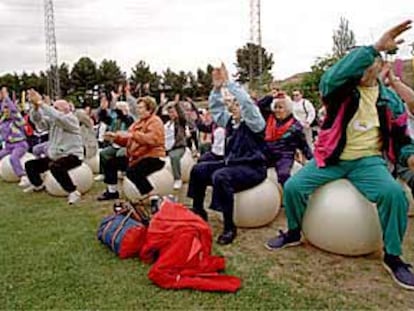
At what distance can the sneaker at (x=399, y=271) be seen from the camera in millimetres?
4023

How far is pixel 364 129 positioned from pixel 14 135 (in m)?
7.14

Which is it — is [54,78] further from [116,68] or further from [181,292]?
[181,292]

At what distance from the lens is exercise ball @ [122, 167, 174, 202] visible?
281 inches

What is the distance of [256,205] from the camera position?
18.6 ft

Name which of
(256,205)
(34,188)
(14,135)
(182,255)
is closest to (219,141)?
(256,205)

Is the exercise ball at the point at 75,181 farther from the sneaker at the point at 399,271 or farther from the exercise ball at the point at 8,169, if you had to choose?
the sneaker at the point at 399,271

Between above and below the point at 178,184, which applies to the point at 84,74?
above

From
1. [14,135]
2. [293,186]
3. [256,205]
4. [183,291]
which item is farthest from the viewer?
[14,135]

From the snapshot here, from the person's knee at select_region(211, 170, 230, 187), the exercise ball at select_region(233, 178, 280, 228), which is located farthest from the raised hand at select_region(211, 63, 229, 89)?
the exercise ball at select_region(233, 178, 280, 228)

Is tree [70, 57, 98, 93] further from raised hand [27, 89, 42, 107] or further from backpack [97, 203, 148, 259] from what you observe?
backpack [97, 203, 148, 259]

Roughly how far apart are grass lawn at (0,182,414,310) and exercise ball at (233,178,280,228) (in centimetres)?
12

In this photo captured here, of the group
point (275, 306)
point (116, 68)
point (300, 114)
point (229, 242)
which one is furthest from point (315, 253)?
point (116, 68)

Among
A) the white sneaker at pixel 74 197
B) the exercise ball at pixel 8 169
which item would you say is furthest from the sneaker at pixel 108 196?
the exercise ball at pixel 8 169

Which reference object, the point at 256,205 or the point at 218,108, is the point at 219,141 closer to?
the point at 218,108
